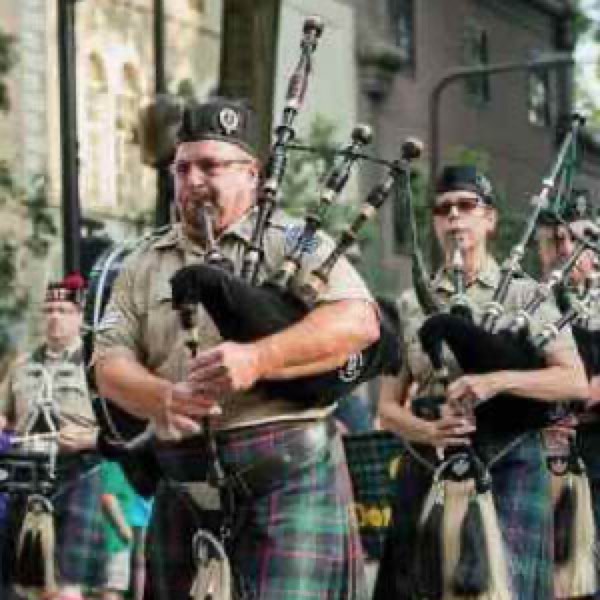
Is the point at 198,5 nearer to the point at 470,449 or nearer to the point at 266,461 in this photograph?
the point at 470,449

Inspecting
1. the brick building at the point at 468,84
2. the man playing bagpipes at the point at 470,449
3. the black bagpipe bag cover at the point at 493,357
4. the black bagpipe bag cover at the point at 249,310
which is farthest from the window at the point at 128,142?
the black bagpipe bag cover at the point at 249,310

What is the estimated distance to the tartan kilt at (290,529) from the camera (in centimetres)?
466

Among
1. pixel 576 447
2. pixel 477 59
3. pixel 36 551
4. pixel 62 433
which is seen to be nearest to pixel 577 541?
pixel 576 447

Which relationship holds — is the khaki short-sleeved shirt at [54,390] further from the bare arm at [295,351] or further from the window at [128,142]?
the window at [128,142]

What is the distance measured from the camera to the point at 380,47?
28.8m

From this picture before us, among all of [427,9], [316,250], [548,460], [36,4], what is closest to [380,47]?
[427,9]

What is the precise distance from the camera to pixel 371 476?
9.73 m

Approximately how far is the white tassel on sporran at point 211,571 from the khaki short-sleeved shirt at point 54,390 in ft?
15.8

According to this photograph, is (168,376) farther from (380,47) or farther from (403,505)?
(380,47)

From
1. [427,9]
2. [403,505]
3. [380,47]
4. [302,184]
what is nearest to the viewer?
[403,505]

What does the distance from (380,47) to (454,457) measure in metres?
22.6

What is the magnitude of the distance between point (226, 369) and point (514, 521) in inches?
98.6

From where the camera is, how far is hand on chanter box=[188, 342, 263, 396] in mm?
4320

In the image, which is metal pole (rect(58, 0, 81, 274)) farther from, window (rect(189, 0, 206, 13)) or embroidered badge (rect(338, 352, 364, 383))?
window (rect(189, 0, 206, 13))
